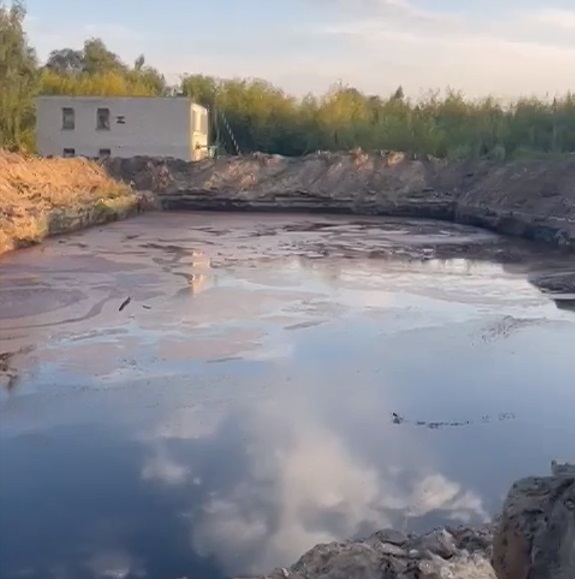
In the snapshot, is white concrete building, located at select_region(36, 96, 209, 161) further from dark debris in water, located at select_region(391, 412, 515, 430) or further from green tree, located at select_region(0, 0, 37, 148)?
dark debris in water, located at select_region(391, 412, 515, 430)

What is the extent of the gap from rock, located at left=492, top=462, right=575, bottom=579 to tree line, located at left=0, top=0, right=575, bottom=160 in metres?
35.3

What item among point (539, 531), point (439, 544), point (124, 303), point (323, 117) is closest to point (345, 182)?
point (323, 117)

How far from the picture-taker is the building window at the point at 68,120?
139ft

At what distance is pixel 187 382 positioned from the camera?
9469 mm

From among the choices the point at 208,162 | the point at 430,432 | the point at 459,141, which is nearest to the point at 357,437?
the point at 430,432

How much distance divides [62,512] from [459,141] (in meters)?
40.5

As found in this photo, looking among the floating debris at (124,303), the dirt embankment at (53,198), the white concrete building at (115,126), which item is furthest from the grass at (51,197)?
the white concrete building at (115,126)

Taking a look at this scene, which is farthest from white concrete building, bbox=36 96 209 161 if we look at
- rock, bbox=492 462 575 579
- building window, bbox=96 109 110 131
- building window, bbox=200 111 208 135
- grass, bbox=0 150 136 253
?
rock, bbox=492 462 575 579

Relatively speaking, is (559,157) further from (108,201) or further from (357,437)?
(357,437)

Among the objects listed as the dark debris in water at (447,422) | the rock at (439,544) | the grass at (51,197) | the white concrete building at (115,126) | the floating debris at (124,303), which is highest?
the white concrete building at (115,126)

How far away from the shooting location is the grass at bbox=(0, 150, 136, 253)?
71.2ft

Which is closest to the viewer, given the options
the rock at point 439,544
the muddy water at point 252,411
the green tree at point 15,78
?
the rock at point 439,544

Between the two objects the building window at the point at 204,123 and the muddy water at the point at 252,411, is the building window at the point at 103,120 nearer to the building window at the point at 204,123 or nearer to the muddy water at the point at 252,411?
the building window at the point at 204,123

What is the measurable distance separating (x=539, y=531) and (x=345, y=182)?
118 feet
